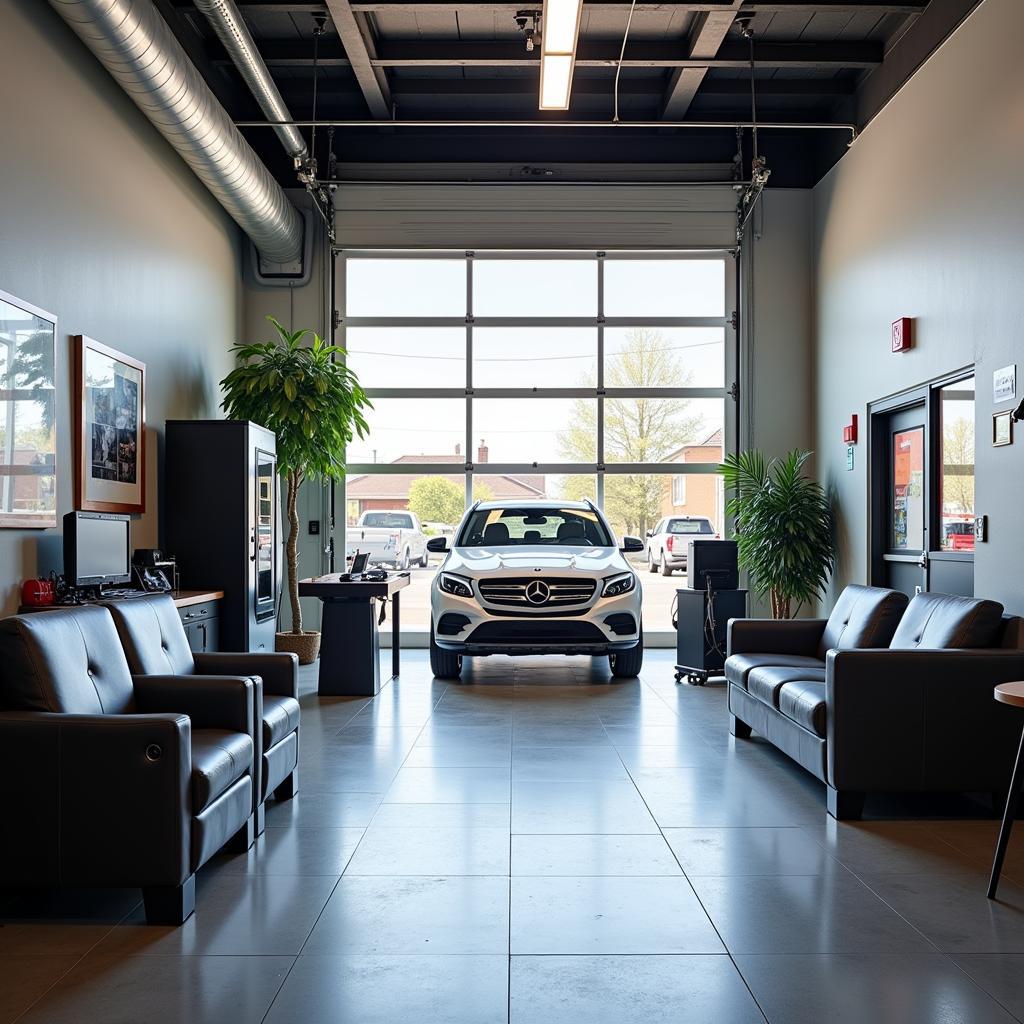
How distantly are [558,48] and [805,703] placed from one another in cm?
340

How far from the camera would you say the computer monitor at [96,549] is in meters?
5.18

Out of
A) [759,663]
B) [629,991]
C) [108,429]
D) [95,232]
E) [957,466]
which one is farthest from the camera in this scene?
[957,466]

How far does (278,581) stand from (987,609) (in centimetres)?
534

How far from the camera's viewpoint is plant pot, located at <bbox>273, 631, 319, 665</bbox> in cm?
864

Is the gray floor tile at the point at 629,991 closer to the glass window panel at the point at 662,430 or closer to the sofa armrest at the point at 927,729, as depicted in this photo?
the sofa armrest at the point at 927,729

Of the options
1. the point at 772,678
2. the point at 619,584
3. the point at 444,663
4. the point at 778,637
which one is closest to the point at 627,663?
the point at 619,584

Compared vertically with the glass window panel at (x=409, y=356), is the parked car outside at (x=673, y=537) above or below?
below

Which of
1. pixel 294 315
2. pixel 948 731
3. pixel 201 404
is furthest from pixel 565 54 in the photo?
pixel 294 315

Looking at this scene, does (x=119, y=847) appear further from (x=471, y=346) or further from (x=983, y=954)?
(x=471, y=346)

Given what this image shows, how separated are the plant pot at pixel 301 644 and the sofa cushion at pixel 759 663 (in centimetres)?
399

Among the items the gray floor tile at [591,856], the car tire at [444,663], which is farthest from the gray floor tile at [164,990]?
the car tire at [444,663]

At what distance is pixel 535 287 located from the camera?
9.90 metres

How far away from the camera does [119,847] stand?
2922mm

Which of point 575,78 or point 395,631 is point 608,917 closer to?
point 395,631
